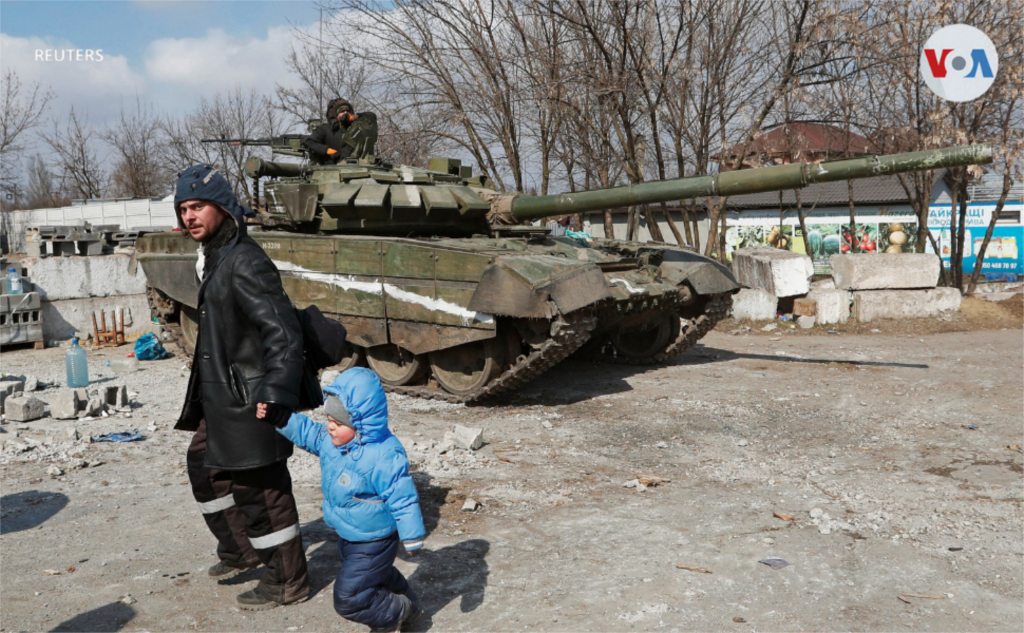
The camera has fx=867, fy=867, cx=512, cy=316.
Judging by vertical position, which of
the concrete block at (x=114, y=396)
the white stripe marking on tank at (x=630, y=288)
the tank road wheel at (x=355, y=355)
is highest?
the white stripe marking on tank at (x=630, y=288)

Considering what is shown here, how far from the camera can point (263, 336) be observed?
11.5ft

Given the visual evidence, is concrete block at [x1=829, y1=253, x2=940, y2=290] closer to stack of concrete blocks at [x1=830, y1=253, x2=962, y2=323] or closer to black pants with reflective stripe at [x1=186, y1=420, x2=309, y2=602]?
stack of concrete blocks at [x1=830, y1=253, x2=962, y2=323]

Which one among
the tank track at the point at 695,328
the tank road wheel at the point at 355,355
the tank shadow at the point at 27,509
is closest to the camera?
the tank shadow at the point at 27,509

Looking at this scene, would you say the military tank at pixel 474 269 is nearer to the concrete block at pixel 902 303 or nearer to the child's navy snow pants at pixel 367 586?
the child's navy snow pants at pixel 367 586

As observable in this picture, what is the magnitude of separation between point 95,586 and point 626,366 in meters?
7.07

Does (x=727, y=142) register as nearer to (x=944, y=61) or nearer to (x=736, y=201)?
(x=944, y=61)

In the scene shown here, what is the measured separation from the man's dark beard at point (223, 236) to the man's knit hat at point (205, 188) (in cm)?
5

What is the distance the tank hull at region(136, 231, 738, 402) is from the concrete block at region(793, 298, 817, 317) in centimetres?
430

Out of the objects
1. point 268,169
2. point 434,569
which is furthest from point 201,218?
point 268,169

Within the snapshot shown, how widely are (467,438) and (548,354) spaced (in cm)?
150

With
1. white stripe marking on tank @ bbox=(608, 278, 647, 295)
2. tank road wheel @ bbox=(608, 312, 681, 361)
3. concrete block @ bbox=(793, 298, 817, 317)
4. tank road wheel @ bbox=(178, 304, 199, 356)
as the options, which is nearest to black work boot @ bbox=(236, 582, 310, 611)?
white stripe marking on tank @ bbox=(608, 278, 647, 295)

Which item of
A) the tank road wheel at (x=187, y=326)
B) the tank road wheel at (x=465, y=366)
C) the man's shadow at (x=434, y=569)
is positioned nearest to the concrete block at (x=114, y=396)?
the tank road wheel at (x=465, y=366)

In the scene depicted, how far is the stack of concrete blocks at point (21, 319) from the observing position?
12.1 m

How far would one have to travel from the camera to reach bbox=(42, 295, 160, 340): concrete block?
1304cm
